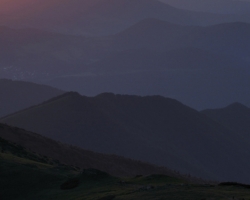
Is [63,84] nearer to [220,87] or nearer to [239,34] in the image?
[220,87]

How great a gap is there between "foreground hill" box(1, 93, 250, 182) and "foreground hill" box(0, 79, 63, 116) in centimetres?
2662

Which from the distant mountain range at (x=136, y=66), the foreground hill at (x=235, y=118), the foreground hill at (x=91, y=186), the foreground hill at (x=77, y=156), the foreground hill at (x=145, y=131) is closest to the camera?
the foreground hill at (x=91, y=186)

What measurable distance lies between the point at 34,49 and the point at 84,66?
17.6 metres

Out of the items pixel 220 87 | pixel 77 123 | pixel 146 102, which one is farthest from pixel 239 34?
pixel 77 123

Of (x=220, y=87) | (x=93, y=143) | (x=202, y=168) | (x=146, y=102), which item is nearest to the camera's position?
(x=93, y=143)

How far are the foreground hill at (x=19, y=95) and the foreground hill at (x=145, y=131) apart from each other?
1048 inches

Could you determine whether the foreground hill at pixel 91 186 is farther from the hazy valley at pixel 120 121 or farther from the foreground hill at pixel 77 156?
the foreground hill at pixel 77 156

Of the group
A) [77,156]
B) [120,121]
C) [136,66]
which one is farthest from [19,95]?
[136,66]

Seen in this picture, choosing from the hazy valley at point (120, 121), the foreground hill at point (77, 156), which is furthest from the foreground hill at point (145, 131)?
the foreground hill at point (77, 156)

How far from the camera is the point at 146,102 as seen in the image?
62312 mm

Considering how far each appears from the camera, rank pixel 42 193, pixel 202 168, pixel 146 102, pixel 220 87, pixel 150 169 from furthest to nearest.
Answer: pixel 220 87 < pixel 146 102 < pixel 202 168 < pixel 150 169 < pixel 42 193

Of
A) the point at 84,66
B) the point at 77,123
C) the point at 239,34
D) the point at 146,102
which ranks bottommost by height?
the point at 77,123

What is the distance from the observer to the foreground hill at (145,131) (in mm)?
50781

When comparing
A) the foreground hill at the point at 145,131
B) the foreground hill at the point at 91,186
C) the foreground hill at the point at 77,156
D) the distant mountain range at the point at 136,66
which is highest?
the distant mountain range at the point at 136,66
